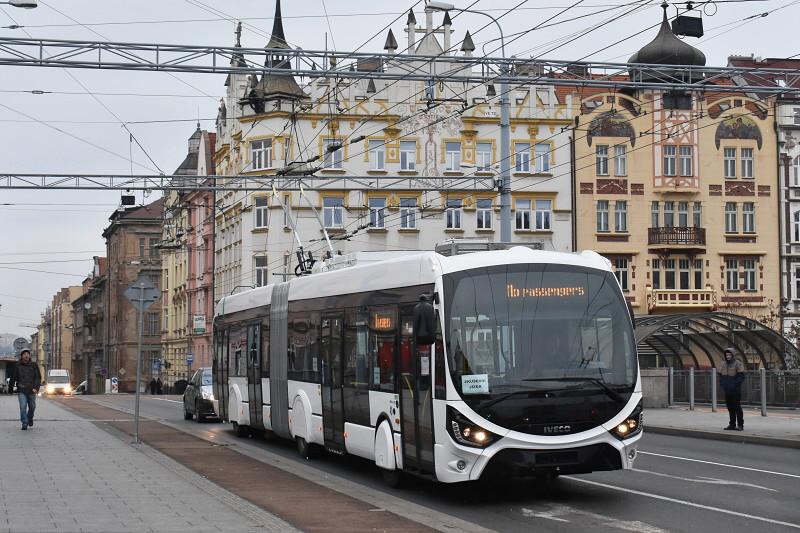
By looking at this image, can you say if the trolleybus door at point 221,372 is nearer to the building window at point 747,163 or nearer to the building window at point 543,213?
the building window at point 543,213

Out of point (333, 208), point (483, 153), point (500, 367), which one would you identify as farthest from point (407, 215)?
point (500, 367)

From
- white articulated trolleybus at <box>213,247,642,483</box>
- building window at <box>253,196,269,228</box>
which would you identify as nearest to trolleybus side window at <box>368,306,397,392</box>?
white articulated trolleybus at <box>213,247,642,483</box>

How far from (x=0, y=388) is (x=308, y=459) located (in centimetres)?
7984

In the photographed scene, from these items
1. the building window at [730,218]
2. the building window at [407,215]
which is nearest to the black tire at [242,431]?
the building window at [407,215]

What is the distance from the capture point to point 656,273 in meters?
63.2

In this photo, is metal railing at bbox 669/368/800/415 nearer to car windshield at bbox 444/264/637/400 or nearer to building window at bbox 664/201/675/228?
car windshield at bbox 444/264/637/400

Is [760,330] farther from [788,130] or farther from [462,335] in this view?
[788,130]

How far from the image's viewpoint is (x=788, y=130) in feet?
209

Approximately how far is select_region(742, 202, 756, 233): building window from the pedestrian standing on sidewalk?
3977cm

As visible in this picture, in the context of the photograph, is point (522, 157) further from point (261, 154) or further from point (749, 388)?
point (749, 388)

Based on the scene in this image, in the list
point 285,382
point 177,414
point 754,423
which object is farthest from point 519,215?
point 285,382

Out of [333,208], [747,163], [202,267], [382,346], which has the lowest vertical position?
[382,346]

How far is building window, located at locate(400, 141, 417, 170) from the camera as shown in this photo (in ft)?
211

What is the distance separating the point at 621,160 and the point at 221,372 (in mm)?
39368
